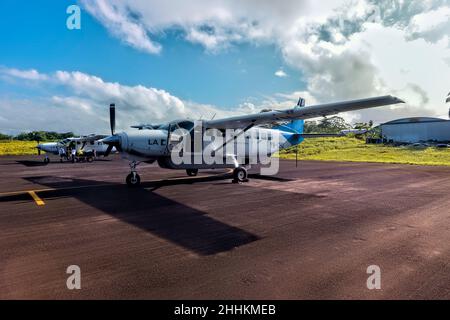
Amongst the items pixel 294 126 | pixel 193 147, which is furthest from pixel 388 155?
pixel 193 147

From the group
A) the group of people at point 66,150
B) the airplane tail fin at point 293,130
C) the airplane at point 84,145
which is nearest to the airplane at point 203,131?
the airplane tail fin at point 293,130

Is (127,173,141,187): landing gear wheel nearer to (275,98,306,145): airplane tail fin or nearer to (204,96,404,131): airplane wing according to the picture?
(204,96,404,131): airplane wing

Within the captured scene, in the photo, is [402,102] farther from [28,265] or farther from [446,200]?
[28,265]

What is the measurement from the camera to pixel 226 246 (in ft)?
17.3

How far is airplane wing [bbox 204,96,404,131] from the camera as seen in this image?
10046 millimetres

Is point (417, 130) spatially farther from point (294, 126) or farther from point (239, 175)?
point (239, 175)

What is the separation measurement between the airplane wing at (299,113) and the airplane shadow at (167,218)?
A: 16.8ft

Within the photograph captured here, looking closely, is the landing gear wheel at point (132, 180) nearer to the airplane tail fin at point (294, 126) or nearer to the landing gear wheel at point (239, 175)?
the landing gear wheel at point (239, 175)

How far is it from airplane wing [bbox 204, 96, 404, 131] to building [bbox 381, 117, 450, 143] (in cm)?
7062

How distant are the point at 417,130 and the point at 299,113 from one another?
86304 millimetres

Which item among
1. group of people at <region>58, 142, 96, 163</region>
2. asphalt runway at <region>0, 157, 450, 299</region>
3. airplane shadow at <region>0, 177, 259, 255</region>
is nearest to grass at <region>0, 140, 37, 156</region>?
group of people at <region>58, 142, 96, 163</region>
